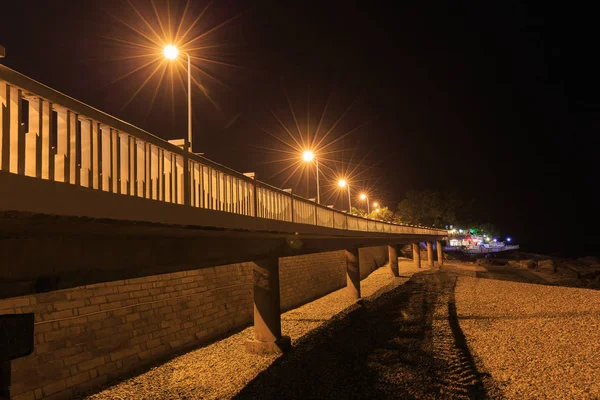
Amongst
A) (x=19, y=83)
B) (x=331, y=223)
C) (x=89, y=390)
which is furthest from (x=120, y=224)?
(x=331, y=223)

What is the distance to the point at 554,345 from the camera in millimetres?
14391

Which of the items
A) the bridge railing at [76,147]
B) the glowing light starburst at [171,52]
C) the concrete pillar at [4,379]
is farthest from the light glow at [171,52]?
the concrete pillar at [4,379]

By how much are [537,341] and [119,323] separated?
14.7 meters

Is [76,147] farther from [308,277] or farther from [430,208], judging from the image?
[430,208]

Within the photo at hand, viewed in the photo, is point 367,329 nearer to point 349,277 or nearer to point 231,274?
point 231,274

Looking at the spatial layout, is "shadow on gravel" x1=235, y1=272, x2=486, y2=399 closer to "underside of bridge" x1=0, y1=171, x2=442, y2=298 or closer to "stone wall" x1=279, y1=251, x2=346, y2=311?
"stone wall" x1=279, y1=251, x2=346, y2=311

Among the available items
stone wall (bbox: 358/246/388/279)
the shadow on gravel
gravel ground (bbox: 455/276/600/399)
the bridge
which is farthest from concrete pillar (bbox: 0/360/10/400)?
stone wall (bbox: 358/246/388/279)

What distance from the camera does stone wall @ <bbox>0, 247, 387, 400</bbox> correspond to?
9.73 m

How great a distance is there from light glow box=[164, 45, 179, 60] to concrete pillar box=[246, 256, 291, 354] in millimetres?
8408

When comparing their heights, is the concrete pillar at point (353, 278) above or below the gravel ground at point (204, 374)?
above

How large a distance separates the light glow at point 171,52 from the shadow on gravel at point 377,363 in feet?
38.5

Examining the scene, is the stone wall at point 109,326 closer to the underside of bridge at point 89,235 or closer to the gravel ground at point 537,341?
the underside of bridge at point 89,235

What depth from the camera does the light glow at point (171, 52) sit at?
1514 centimetres

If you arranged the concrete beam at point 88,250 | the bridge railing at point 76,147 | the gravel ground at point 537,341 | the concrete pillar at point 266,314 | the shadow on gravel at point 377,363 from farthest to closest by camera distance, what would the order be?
the concrete pillar at point 266,314 < the shadow on gravel at point 377,363 < the gravel ground at point 537,341 < the concrete beam at point 88,250 < the bridge railing at point 76,147
